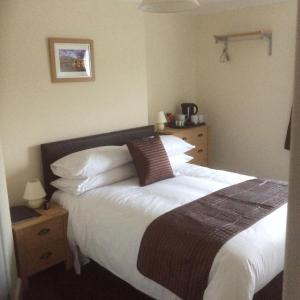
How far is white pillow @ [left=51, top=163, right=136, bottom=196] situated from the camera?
8.52ft

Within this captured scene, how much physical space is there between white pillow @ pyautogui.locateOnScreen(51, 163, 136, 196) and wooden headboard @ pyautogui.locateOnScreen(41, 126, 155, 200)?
0.36ft

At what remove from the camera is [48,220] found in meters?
2.44

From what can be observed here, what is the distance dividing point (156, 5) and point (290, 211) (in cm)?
182

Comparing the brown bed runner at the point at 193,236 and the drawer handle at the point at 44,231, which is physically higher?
the brown bed runner at the point at 193,236

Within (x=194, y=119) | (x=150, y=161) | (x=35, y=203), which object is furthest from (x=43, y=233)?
(x=194, y=119)

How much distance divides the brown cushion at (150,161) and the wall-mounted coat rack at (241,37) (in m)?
1.84

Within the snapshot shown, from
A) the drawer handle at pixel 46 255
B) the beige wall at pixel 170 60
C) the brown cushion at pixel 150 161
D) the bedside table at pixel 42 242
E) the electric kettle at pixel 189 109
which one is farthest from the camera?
the electric kettle at pixel 189 109

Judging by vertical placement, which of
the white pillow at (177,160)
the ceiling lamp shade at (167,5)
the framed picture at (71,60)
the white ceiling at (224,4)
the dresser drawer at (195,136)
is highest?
the white ceiling at (224,4)

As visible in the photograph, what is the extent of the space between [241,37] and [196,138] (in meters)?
1.31

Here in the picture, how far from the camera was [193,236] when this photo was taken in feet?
6.06

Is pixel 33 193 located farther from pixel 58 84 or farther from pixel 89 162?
pixel 58 84

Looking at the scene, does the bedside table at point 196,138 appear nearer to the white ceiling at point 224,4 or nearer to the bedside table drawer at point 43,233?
the white ceiling at point 224,4

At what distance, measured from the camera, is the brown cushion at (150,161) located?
8.98ft

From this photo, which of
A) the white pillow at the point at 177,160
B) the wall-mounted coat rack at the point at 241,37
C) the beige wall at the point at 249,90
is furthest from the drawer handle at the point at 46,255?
the wall-mounted coat rack at the point at 241,37
